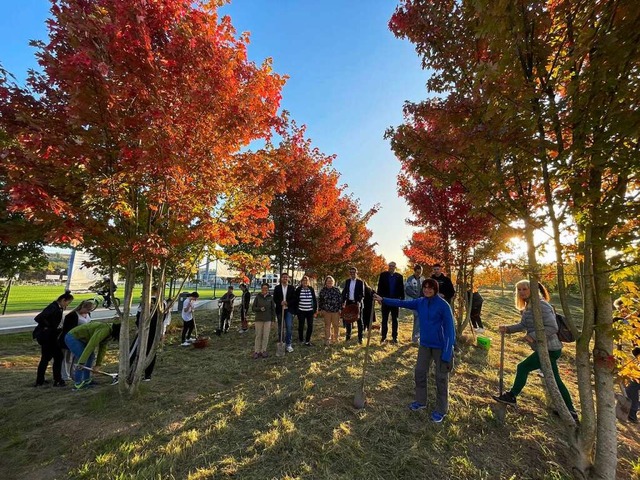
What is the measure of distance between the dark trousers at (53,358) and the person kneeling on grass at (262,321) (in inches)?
145

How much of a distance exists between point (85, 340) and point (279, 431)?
4.48 metres

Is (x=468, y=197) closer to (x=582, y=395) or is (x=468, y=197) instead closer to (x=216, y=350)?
(x=582, y=395)

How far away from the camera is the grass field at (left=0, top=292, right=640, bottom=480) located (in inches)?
122

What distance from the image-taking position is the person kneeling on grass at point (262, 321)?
23.9 ft

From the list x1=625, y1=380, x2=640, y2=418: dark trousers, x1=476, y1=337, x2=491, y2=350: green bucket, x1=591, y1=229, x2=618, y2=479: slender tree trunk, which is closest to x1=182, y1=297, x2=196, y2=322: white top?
x1=476, y1=337, x2=491, y2=350: green bucket

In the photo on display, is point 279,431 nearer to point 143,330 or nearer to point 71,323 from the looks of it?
point 143,330

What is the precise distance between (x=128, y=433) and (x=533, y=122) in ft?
18.0

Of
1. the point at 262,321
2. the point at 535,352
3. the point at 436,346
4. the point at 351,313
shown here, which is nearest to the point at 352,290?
the point at 262,321

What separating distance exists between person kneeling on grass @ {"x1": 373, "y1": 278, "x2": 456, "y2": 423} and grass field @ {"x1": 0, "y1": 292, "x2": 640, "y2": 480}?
0.70ft

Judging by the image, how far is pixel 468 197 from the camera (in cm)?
339

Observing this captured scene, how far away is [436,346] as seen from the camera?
4.24 meters

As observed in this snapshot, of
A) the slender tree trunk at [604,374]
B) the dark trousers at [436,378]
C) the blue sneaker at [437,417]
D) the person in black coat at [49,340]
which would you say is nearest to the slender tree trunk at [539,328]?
the slender tree trunk at [604,374]

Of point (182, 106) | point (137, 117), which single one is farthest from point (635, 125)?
point (137, 117)

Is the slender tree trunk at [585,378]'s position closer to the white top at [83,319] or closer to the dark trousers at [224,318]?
the white top at [83,319]
